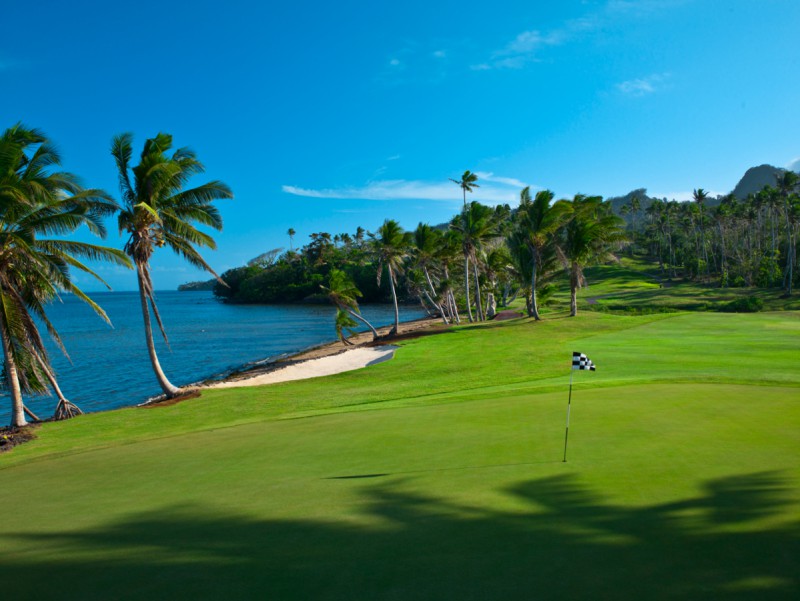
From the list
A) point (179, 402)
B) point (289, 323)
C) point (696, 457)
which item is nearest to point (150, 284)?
point (179, 402)

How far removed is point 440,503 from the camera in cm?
587

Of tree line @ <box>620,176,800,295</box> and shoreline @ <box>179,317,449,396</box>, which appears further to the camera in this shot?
tree line @ <box>620,176,800,295</box>

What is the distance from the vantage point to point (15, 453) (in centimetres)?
1273

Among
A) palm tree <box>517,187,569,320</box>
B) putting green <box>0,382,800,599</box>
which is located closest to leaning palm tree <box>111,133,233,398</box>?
putting green <box>0,382,800,599</box>

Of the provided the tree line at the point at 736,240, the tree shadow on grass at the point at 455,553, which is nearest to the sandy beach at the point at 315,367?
the tree shadow on grass at the point at 455,553

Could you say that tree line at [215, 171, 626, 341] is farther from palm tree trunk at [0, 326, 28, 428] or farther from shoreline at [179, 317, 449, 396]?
palm tree trunk at [0, 326, 28, 428]

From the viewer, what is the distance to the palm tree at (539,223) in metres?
35.8

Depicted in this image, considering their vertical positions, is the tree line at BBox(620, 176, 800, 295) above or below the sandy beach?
above

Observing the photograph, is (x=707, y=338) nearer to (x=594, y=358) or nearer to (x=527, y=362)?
(x=594, y=358)

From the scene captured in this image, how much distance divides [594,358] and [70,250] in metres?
20.9

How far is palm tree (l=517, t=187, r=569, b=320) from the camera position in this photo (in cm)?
3578

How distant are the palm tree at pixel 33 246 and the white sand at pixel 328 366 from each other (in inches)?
433

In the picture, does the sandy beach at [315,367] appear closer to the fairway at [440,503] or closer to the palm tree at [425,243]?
the palm tree at [425,243]

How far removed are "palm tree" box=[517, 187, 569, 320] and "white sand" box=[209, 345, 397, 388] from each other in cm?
1293
